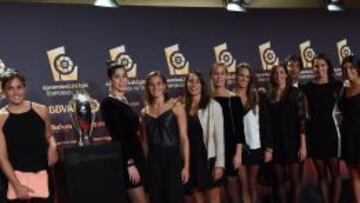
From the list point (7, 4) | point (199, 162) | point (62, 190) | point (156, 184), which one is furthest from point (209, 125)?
point (7, 4)

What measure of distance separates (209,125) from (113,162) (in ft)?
→ 2.85

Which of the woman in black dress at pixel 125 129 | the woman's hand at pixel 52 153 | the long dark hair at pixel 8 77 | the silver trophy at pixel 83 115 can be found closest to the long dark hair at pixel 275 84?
the woman in black dress at pixel 125 129

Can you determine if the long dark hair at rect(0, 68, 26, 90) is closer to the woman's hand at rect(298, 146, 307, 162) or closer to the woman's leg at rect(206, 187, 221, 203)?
the woman's leg at rect(206, 187, 221, 203)

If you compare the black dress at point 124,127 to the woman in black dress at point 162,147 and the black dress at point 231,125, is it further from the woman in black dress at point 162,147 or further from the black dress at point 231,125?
the black dress at point 231,125

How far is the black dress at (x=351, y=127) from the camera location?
5156mm

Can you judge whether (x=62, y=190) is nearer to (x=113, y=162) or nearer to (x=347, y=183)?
(x=113, y=162)

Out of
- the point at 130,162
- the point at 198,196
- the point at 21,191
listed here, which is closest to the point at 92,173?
the point at 130,162

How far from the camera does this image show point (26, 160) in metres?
4.03

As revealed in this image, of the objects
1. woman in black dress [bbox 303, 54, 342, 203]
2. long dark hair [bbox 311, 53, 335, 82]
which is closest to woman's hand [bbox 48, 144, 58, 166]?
woman in black dress [bbox 303, 54, 342, 203]

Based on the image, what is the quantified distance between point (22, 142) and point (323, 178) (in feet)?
9.12

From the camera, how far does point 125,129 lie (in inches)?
171

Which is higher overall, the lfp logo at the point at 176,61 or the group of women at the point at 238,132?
the lfp logo at the point at 176,61

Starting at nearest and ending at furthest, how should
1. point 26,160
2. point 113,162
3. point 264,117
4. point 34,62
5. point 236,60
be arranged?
point 26,160, point 113,162, point 34,62, point 264,117, point 236,60

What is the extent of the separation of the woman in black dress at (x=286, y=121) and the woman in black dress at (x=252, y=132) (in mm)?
106
